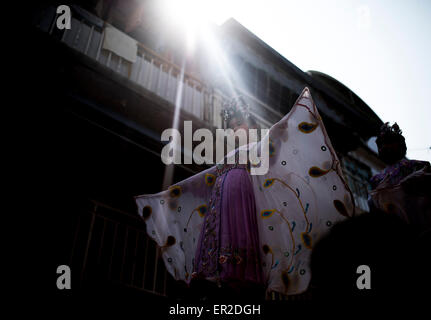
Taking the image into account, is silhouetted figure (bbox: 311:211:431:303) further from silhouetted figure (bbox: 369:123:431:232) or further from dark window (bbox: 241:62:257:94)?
dark window (bbox: 241:62:257:94)

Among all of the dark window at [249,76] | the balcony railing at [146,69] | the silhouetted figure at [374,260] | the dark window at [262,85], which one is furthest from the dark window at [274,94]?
the silhouetted figure at [374,260]

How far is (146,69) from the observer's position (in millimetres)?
6078

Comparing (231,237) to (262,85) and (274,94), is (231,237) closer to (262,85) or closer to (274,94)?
(262,85)

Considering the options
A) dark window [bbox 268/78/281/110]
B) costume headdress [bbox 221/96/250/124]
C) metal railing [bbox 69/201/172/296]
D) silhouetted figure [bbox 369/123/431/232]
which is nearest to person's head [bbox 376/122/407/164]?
silhouetted figure [bbox 369/123/431/232]

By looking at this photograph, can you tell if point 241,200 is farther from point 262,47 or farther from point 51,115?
point 262,47

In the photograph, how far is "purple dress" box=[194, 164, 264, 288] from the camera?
198 centimetres

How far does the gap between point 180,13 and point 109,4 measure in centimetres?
158

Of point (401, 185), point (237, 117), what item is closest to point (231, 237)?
point (401, 185)

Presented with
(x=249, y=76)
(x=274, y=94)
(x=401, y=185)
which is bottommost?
(x=401, y=185)

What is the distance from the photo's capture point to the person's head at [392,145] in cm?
249

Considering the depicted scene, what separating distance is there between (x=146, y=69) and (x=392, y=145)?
4.80 metres

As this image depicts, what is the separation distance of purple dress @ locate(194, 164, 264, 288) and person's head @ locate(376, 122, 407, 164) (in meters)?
1.12

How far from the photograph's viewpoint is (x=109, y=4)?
6.85 meters
